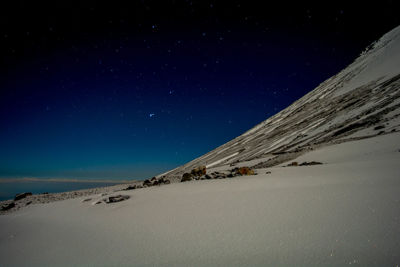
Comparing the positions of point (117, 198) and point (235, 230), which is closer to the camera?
point (235, 230)

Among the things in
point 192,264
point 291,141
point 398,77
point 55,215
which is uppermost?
point 398,77

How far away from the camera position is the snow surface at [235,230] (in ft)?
4.32

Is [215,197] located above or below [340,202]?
above

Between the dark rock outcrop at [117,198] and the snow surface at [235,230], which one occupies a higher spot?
the dark rock outcrop at [117,198]

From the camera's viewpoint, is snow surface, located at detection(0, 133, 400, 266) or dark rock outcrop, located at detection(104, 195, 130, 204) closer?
snow surface, located at detection(0, 133, 400, 266)

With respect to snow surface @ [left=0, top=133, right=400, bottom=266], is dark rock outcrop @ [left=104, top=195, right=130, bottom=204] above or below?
above

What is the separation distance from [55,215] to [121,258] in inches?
80.2

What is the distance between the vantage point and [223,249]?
1438mm

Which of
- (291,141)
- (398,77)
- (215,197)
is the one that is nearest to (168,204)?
(215,197)

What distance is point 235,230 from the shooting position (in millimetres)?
1672

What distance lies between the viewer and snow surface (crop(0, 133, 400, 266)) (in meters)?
1.32

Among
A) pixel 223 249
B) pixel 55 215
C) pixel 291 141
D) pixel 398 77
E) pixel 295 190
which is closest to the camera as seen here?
pixel 223 249

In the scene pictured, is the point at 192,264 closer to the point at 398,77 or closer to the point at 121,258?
the point at 121,258

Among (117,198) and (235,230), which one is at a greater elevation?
(117,198)
